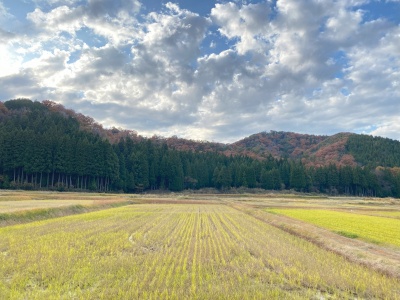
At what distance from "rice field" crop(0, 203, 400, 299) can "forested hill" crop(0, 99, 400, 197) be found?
62097 mm

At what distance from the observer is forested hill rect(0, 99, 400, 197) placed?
7250 centimetres

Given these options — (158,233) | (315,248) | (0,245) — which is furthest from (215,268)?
(0,245)

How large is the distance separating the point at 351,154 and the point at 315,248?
6144 inches

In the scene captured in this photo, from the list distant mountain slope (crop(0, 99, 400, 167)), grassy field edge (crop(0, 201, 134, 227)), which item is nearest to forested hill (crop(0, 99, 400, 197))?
distant mountain slope (crop(0, 99, 400, 167))

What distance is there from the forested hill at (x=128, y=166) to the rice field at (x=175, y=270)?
62.1 m

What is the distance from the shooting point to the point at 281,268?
1144cm

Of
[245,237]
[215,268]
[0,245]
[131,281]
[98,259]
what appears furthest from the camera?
[245,237]

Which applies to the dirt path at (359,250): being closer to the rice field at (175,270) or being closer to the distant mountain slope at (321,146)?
the rice field at (175,270)

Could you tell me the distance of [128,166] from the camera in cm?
9188

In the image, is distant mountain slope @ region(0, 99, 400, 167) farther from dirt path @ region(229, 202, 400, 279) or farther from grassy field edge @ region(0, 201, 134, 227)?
dirt path @ region(229, 202, 400, 279)

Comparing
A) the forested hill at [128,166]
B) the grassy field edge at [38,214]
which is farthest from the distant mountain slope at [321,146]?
the grassy field edge at [38,214]

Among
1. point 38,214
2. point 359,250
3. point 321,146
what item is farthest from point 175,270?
point 321,146

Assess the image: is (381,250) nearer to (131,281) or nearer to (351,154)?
(131,281)

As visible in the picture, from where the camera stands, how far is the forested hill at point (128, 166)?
7250cm
